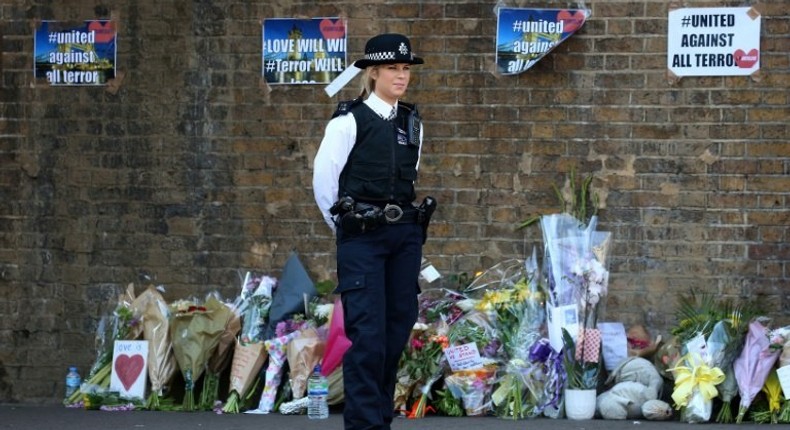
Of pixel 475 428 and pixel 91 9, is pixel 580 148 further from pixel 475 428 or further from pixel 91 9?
pixel 91 9

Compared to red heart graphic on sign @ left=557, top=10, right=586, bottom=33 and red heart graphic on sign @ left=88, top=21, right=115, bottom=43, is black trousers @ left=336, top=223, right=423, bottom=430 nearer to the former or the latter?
red heart graphic on sign @ left=557, top=10, right=586, bottom=33

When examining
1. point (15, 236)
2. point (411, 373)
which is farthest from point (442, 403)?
point (15, 236)

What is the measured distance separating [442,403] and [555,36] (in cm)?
247

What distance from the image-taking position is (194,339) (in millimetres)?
8117

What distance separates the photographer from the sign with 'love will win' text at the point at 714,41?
817 cm

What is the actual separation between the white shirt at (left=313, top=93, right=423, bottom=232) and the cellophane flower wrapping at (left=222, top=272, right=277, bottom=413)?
83.6 inches

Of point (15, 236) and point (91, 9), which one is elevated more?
point (91, 9)

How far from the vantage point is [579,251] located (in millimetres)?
8055

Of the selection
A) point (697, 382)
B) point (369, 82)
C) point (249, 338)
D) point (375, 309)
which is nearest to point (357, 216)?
point (375, 309)

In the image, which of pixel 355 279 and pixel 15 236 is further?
pixel 15 236

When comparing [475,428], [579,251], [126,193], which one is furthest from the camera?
[126,193]

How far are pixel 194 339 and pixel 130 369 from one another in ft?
1.64

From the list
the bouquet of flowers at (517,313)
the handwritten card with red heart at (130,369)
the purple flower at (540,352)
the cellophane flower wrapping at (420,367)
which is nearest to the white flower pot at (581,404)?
the purple flower at (540,352)

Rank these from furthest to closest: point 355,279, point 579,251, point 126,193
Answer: point 126,193
point 579,251
point 355,279
